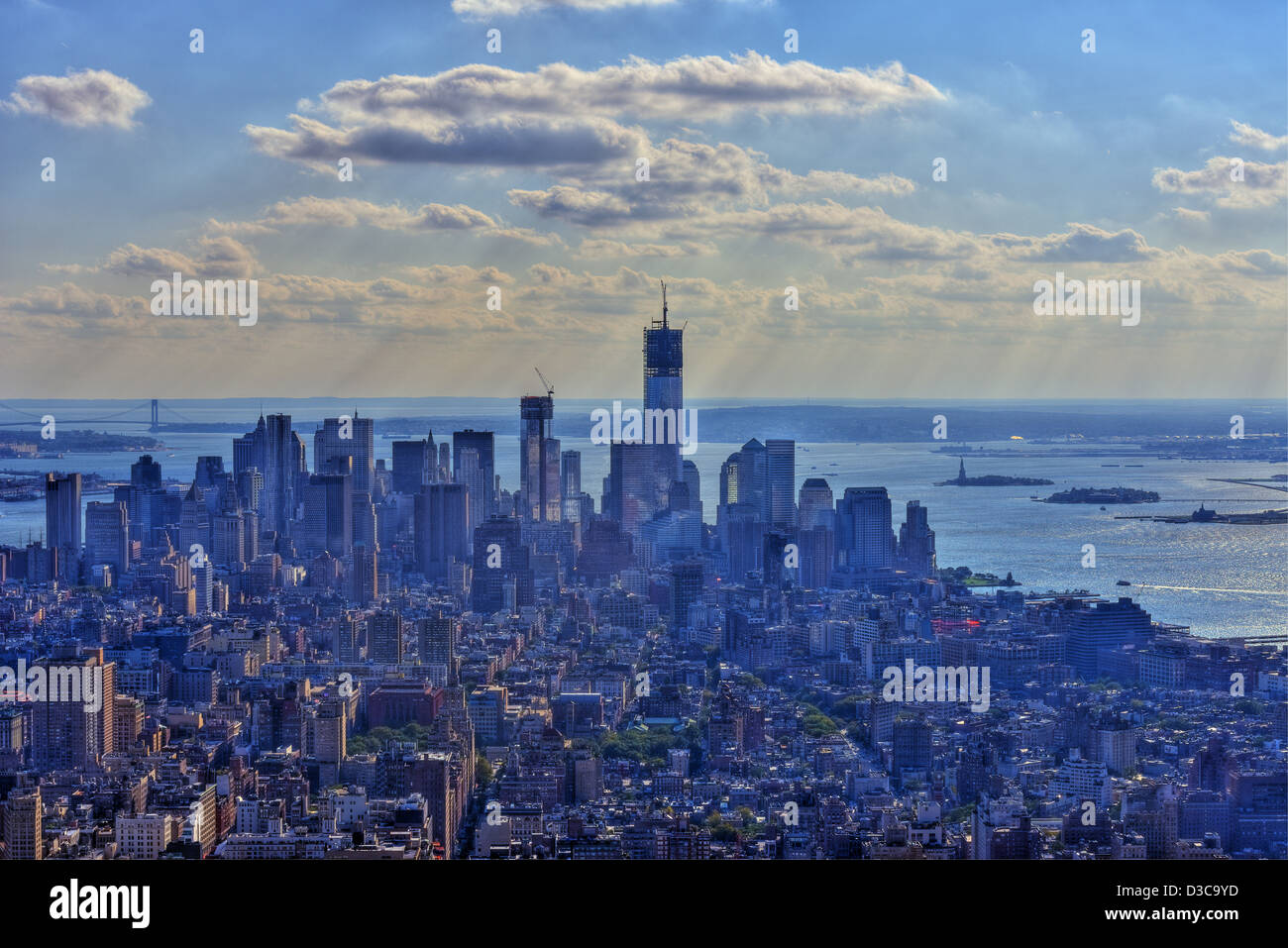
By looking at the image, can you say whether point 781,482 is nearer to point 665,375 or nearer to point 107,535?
point 665,375

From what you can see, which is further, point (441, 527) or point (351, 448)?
point (351, 448)

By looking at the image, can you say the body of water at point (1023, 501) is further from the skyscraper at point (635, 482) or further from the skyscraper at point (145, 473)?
the skyscraper at point (635, 482)

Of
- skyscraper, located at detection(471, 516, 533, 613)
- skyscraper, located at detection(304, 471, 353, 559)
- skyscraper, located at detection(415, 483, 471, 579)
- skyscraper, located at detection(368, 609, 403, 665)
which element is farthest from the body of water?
skyscraper, located at detection(368, 609, 403, 665)

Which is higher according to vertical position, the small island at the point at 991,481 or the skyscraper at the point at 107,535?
the small island at the point at 991,481

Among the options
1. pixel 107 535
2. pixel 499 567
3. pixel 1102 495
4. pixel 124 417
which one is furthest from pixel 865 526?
pixel 107 535

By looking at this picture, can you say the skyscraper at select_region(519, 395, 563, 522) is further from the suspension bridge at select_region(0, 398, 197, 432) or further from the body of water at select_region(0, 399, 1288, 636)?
the suspension bridge at select_region(0, 398, 197, 432)

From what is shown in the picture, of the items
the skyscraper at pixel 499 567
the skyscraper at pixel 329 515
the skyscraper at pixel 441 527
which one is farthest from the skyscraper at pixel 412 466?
the skyscraper at pixel 499 567
